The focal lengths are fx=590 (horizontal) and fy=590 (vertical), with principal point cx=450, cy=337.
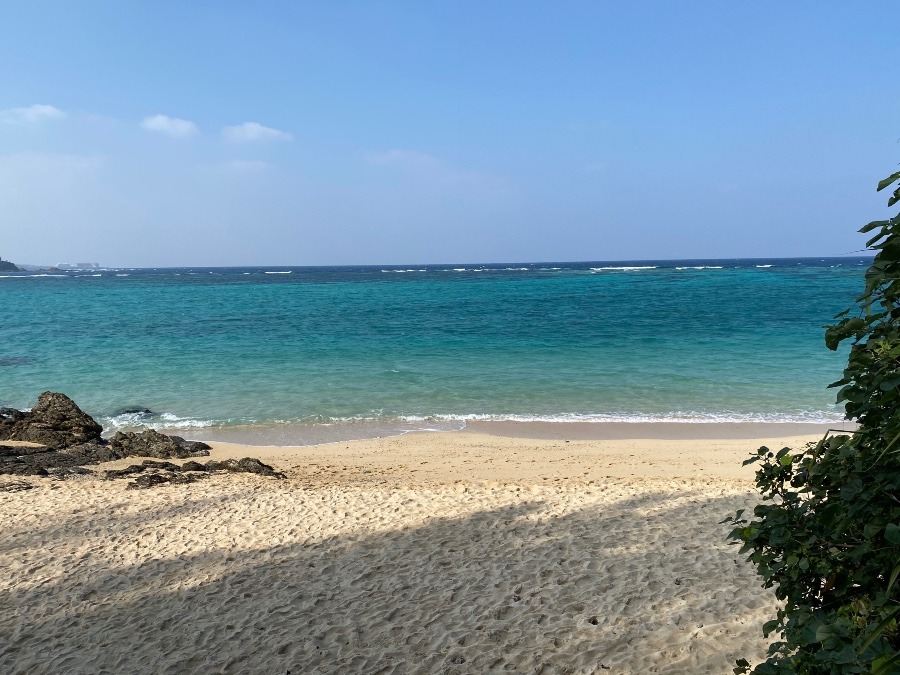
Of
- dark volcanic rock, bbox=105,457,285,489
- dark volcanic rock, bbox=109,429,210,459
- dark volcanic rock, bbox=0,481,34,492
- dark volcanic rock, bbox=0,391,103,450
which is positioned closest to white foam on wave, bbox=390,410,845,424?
dark volcanic rock, bbox=109,429,210,459

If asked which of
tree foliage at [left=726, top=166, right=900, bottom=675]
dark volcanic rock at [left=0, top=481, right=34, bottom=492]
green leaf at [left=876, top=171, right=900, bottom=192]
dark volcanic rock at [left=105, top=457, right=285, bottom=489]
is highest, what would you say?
green leaf at [left=876, top=171, right=900, bottom=192]

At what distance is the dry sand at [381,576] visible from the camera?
4.75 m

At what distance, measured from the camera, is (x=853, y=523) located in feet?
5.99

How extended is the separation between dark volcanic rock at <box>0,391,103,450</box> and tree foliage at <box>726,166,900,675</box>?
543 inches

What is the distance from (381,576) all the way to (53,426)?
34.7 ft

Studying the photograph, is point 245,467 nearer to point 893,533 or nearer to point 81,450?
point 81,450

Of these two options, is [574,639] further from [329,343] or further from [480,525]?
[329,343]

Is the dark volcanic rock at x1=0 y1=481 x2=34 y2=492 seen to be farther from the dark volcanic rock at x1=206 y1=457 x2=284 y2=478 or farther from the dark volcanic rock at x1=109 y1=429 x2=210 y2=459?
the dark volcanic rock at x1=206 y1=457 x2=284 y2=478

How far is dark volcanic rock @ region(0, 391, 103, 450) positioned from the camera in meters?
12.6

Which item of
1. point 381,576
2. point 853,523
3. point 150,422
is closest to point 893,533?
point 853,523

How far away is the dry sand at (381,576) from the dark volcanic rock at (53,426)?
117 inches

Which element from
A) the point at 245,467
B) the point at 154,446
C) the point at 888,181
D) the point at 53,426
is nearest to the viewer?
the point at 888,181

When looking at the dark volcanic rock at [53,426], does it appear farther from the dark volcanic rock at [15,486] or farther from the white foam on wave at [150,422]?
the dark volcanic rock at [15,486]

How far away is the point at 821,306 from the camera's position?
133ft
